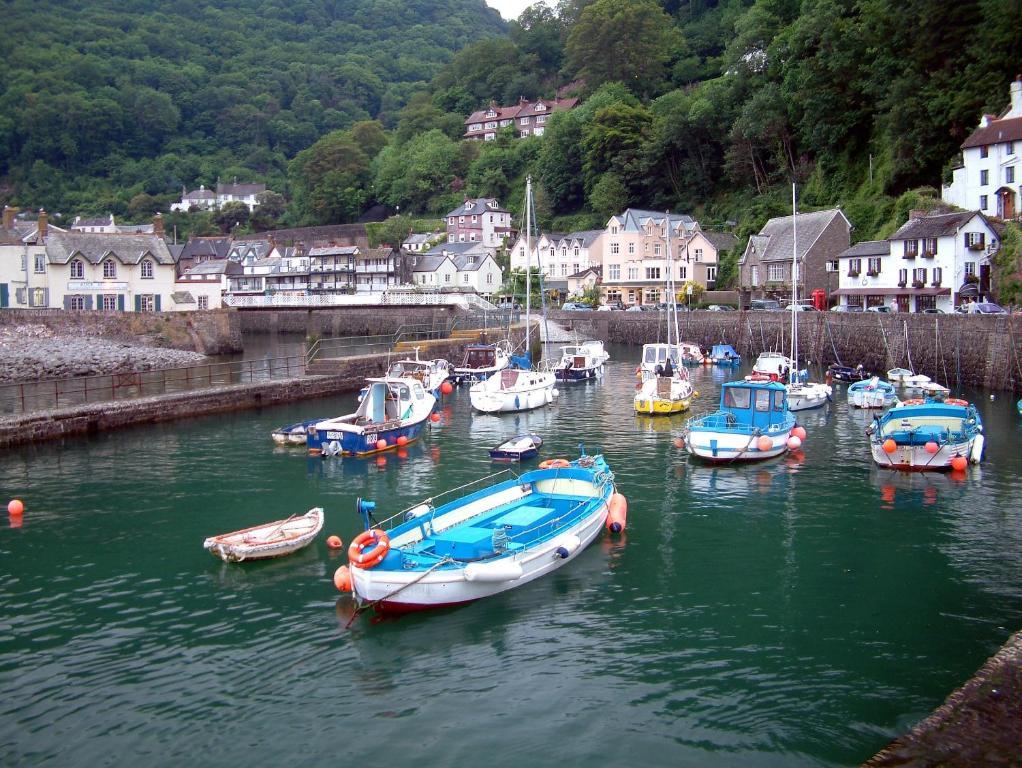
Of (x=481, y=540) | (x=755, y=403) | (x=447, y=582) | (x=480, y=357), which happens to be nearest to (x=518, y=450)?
(x=755, y=403)

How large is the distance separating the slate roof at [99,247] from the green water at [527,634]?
41.6m

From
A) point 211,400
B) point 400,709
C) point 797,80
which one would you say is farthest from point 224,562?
point 797,80

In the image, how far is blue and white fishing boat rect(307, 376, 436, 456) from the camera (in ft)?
103

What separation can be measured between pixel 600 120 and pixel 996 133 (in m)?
57.0

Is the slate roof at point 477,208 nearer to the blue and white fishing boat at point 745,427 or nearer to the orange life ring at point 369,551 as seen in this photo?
the blue and white fishing boat at point 745,427

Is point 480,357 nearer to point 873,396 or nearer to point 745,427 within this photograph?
point 873,396

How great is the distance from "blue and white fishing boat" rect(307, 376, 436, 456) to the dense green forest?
45925 mm

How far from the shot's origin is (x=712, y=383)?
5191 cm

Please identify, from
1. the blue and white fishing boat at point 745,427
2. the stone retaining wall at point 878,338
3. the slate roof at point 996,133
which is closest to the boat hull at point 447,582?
the blue and white fishing boat at point 745,427

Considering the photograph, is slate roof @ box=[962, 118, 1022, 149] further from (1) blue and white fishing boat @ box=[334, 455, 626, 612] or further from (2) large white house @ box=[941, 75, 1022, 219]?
(1) blue and white fishing boat @ box=[334, 455, 626, 612]

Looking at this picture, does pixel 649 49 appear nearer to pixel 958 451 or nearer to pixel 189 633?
pixel 958 451

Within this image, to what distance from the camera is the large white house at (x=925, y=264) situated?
53.5 m

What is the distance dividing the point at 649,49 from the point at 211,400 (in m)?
102

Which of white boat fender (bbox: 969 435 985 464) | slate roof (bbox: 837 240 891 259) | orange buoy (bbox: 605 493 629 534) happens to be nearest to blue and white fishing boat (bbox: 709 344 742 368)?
slate roof (bbox: 837 240 891 259)
